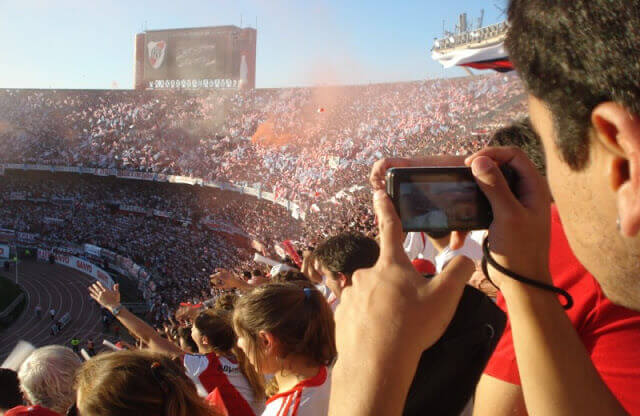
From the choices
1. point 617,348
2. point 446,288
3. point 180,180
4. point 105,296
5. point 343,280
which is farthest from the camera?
point 180,180

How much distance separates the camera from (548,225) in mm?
1069

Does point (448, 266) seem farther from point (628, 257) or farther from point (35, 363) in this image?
point (35, 363)

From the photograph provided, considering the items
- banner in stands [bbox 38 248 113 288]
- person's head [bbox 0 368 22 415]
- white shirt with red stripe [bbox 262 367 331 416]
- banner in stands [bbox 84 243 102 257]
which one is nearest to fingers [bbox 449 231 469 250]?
white shirt with red stripe [bbox 262 367 331 416]

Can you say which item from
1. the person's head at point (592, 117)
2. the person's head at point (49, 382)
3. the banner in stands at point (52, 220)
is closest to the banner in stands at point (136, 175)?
the banner in stands at point (52, 220)

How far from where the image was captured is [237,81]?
4131 centimetres

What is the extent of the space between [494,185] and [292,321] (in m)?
1.40

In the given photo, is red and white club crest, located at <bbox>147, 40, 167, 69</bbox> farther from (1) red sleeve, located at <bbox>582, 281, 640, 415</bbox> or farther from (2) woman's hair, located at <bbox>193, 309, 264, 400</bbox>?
(1) red sleeve, located at <bbox>582, 281, 640, 415</bbox>

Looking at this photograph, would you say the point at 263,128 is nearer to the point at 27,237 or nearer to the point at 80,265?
the point at 80,265

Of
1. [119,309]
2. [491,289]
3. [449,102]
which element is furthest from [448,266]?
[449,102]

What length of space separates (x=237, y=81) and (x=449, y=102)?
71.3 ft

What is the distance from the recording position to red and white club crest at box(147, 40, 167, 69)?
143ft

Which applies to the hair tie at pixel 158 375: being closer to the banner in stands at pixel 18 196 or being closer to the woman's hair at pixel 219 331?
the woman's hair at pixel 219 331

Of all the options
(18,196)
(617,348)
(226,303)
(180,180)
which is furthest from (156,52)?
(617,348)

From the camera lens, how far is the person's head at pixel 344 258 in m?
2.71
